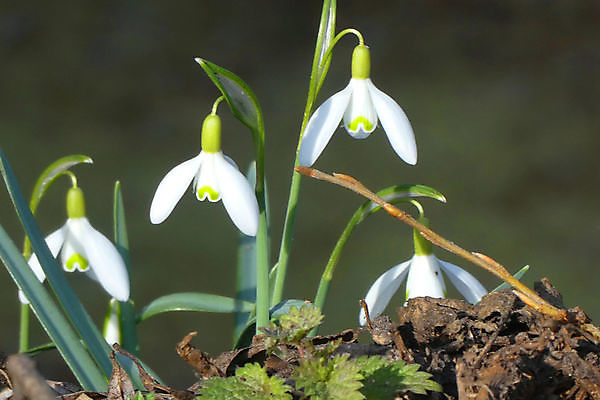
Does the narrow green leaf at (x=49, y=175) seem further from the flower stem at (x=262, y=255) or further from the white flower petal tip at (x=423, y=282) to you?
the white flower petal tip at (x=423, y=282)

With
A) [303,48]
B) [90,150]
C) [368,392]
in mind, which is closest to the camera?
[368,392]

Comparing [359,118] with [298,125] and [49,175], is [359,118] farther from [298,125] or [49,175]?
[298,125]

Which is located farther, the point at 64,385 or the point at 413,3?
the point at 413,3

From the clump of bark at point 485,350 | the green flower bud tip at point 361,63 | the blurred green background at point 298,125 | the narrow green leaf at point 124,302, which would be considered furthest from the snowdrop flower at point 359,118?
the blurred green background at point 298,125

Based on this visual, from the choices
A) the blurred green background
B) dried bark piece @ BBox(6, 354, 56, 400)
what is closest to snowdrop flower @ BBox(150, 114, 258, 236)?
dried bark piece @ BBox(6, 354, 56, 400)

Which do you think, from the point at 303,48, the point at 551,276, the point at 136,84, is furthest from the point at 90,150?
the point at 551,276

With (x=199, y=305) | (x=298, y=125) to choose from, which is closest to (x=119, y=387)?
(x=199, y=305)

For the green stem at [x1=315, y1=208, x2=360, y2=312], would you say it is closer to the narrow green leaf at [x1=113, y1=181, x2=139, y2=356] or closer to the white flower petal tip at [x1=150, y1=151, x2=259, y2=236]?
the white flower petal tip at [x1=150, y1=151, x2=259, y2=236]

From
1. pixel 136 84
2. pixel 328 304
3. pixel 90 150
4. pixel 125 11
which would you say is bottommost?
pixel 328 304

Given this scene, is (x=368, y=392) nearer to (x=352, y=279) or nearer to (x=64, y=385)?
(x=64, y=385)
